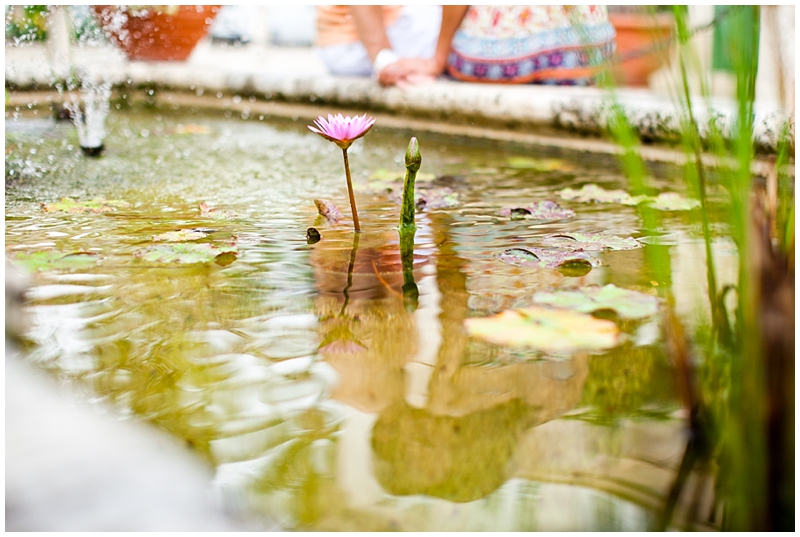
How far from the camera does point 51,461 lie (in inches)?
28.3

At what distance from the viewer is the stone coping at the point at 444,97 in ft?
7.88

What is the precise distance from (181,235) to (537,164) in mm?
1492

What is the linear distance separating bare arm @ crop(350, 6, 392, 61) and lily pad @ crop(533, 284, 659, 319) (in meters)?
2.74

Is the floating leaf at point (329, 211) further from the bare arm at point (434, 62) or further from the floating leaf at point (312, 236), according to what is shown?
the bare arm at point (434, 62)

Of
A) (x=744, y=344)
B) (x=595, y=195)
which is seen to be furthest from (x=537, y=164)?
(x=744, y=344)

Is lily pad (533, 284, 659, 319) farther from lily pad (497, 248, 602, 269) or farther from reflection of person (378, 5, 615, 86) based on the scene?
reflection of person (378, 5, 615, 86)

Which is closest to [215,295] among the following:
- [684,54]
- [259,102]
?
[684,54]

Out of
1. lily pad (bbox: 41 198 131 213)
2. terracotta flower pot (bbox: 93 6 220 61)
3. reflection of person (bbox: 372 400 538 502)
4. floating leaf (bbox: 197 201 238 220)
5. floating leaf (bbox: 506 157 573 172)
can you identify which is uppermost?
terracotta flower pot (bbox: 93 6 220 61)

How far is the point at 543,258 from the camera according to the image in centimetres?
139

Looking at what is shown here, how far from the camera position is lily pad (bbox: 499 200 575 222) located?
1772mm

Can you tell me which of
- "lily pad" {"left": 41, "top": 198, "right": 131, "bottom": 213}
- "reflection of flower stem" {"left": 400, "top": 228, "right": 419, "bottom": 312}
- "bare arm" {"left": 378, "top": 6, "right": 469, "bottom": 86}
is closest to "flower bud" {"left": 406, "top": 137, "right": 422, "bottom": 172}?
"reflection of flower stem" {"left": 400, "top": 228, "right": 419, "bottom": 312}

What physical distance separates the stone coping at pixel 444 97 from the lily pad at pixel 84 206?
4.12 feet

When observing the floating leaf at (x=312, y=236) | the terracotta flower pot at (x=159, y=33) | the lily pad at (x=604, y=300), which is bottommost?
the lily pad at (x=604, y=300)

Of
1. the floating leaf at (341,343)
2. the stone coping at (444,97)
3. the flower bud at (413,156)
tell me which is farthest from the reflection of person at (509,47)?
the floating leaf at (341,343)
